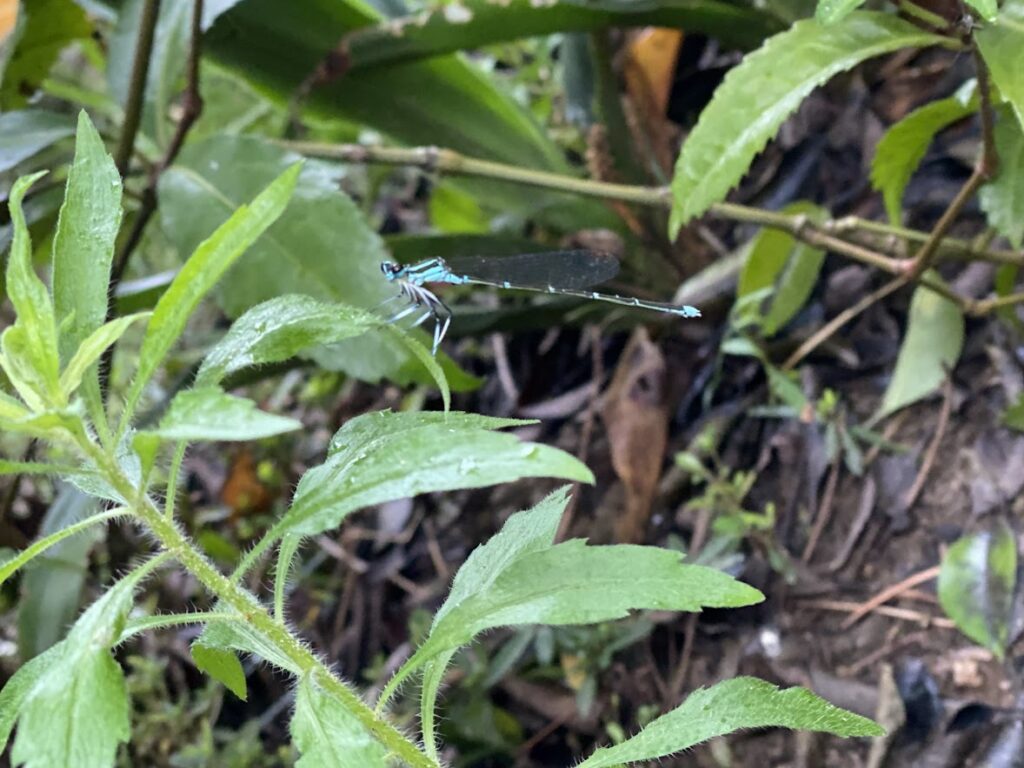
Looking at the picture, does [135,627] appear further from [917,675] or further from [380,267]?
[917,675]

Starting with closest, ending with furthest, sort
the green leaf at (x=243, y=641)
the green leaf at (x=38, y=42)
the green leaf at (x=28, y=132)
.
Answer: the green leaf at (x=243, y=641) < the green leaf at (x=28, y=132) < the green leaf at (x=38, y=42)

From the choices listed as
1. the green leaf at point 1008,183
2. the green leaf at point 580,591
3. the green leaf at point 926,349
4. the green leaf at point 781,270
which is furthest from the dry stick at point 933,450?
the green leaf at point 580,591

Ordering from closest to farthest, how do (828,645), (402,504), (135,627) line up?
(135,627)
(828,645)
(402,504)

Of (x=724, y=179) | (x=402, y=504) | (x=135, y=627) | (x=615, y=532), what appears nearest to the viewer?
(x=135, y=627)

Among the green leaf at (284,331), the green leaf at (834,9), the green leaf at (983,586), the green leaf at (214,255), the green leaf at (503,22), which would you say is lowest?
the green leaf at (983,586)

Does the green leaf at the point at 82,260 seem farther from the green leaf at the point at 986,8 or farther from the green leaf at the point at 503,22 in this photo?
the green leaf at the point at 503,22

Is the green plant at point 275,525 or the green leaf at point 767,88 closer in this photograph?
the green plant at point 275,525

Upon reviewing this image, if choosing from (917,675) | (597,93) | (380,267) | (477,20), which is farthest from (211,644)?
(597,93)
